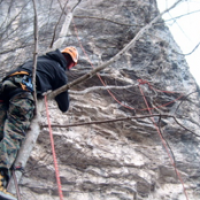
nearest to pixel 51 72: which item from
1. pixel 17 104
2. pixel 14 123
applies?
pixel 17 104

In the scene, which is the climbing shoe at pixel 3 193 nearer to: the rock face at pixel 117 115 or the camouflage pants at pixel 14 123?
the camouflage pants at pixel 14 123

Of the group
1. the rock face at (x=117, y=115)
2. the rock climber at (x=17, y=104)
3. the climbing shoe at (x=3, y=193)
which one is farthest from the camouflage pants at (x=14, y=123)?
the rock face at (x=117, y=115)

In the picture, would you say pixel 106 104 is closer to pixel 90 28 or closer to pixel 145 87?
pixel 145 87

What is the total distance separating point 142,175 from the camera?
3238mm

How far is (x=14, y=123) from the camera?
1.75m

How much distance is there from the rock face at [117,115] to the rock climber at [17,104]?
64 cm

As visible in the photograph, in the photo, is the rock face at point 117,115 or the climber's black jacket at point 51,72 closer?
the climber's black jacket at point 51,72

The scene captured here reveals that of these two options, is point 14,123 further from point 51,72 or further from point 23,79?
point 51,72

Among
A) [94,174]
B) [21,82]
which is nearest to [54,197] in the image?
[94,174]

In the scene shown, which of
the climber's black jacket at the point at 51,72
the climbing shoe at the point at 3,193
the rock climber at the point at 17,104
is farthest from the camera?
the climber's black jacket at the point at 51,72

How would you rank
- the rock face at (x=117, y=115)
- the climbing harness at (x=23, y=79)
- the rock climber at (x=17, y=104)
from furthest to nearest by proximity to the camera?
the rock face at (x=117, y=115), the climbing harness at (x=23, y=79), the rock climber at (x=17, y=104)

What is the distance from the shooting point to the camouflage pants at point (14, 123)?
5.37 ft

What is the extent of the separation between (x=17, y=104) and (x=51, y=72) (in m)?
0.42

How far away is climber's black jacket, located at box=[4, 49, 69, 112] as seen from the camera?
1.90 metres
